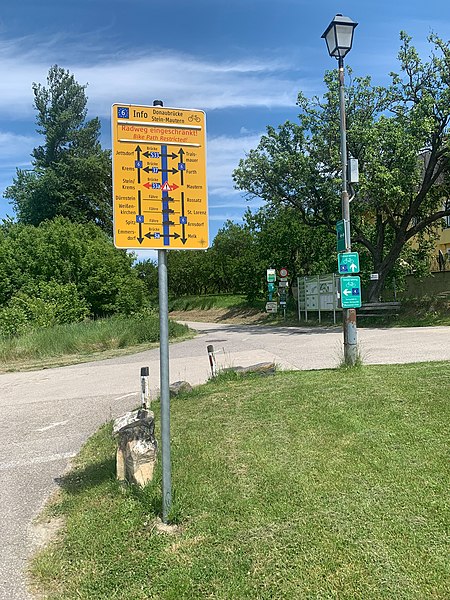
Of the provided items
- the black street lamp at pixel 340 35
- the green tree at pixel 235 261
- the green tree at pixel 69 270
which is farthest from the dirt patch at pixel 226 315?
the black street lamp at pixel 340 35

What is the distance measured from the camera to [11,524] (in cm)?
467

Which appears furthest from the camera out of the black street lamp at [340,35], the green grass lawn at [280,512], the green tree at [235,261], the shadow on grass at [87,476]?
Result: the green tree at [235,261]

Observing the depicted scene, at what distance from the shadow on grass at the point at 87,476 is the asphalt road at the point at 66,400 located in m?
0.13

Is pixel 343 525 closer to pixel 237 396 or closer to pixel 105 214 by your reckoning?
pixel 237 396

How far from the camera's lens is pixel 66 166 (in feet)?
144

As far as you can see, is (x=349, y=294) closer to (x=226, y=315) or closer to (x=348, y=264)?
(x=348, y=264)

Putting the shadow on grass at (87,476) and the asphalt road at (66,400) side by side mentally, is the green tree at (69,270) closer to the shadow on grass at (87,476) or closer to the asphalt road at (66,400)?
the asphalt road at (66,400)

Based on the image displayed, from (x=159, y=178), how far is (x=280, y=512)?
8.61 ft

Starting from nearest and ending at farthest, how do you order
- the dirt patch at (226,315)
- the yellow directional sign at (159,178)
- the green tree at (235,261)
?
the yellow directional sign at (159,178) → the dirt patch at (226,315) → the green tree at (235,261)

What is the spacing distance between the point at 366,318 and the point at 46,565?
23040 mm

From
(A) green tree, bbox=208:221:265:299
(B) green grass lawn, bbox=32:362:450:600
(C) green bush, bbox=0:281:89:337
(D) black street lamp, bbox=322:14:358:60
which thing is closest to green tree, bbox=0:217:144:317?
(C) green bush, bbox=0:281:89:337

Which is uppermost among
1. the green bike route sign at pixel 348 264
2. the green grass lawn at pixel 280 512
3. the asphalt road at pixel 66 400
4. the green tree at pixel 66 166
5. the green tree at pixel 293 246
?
the green tree at pixel 66 166

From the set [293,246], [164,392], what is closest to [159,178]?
[164,392]

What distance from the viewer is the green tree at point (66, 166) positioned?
44.0 meters
